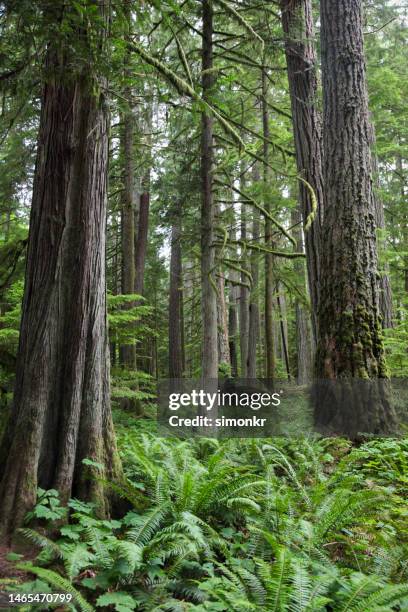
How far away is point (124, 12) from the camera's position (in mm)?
3742

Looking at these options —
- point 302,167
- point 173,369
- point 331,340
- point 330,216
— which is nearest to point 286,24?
point 302,167

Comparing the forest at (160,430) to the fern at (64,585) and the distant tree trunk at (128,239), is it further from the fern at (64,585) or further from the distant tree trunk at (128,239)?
the distant tree trunk at (128,239)

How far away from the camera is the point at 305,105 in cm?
734

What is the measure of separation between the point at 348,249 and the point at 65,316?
3696 mm

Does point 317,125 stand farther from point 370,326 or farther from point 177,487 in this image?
point 177,487

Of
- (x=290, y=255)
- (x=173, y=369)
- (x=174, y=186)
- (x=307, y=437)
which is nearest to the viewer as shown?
(x=307, y=437)

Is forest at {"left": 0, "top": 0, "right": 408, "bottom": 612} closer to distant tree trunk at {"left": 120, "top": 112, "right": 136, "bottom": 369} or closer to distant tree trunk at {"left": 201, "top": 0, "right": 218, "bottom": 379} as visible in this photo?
distant tree trunk at {"left": 201, "top": 0, "right": 218, "bottom": 379}

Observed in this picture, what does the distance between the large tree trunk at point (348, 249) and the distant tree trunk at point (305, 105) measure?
83 centimetres

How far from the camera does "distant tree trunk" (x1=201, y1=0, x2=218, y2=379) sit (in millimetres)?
8125

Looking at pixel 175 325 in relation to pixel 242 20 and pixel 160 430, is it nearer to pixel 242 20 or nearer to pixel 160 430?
pixel 160 430

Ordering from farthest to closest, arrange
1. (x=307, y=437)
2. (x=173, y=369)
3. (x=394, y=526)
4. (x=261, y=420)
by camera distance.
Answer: (x=173, y=369)
(x=261, y=420)
(x=307, y=437)
(x=394, y=526)

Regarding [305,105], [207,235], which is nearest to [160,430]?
[207,235]

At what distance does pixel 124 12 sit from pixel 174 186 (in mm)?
6632

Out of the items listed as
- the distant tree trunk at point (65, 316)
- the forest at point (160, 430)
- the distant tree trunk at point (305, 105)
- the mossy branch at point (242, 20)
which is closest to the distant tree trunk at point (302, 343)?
the distant tree trunk at point (305, 105)
